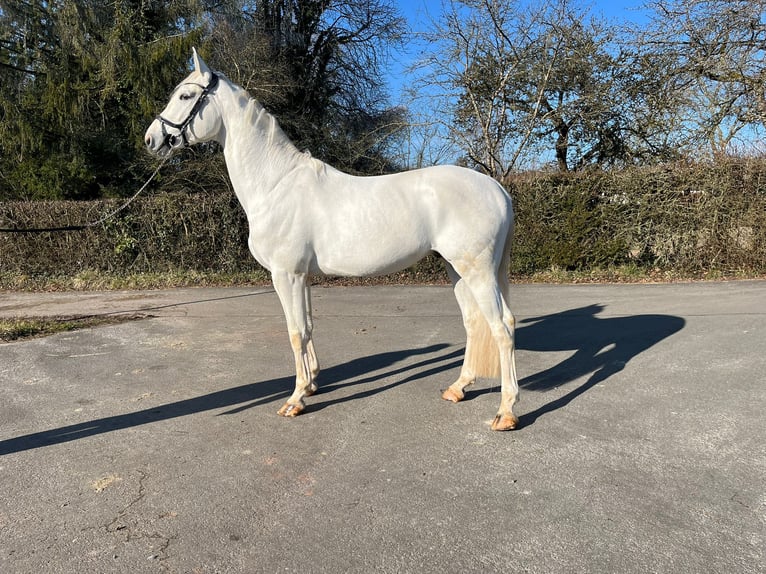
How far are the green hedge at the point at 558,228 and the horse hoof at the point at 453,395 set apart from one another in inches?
285

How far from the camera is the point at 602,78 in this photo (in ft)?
49.5

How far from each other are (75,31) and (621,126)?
53.5ft

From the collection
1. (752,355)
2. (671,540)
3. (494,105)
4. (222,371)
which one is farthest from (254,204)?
(494,105)

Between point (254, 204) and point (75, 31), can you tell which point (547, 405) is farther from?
point (75, 31)

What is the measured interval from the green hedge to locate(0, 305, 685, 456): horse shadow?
4.24 m

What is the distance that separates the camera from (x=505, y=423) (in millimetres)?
3383

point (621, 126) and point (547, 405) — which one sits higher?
point (621, 126)

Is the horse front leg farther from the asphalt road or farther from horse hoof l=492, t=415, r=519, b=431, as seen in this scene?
horse hoof l=492, t=415, r=519, b=431

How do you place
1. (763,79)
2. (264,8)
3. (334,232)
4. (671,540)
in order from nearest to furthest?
1. (671,540)
2. (334,232)
3. (763,79)
4. (264,8)

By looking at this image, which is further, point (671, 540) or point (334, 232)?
point (334, 232)

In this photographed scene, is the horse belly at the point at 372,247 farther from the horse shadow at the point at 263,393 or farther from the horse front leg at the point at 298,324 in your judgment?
the horse shadow at the point at 263,393

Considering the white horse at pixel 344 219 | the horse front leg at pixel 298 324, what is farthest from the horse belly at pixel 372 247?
the horse front leg at pixel 298 324

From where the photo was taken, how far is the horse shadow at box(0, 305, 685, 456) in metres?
3.68

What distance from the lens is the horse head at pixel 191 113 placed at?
12.5 feet
